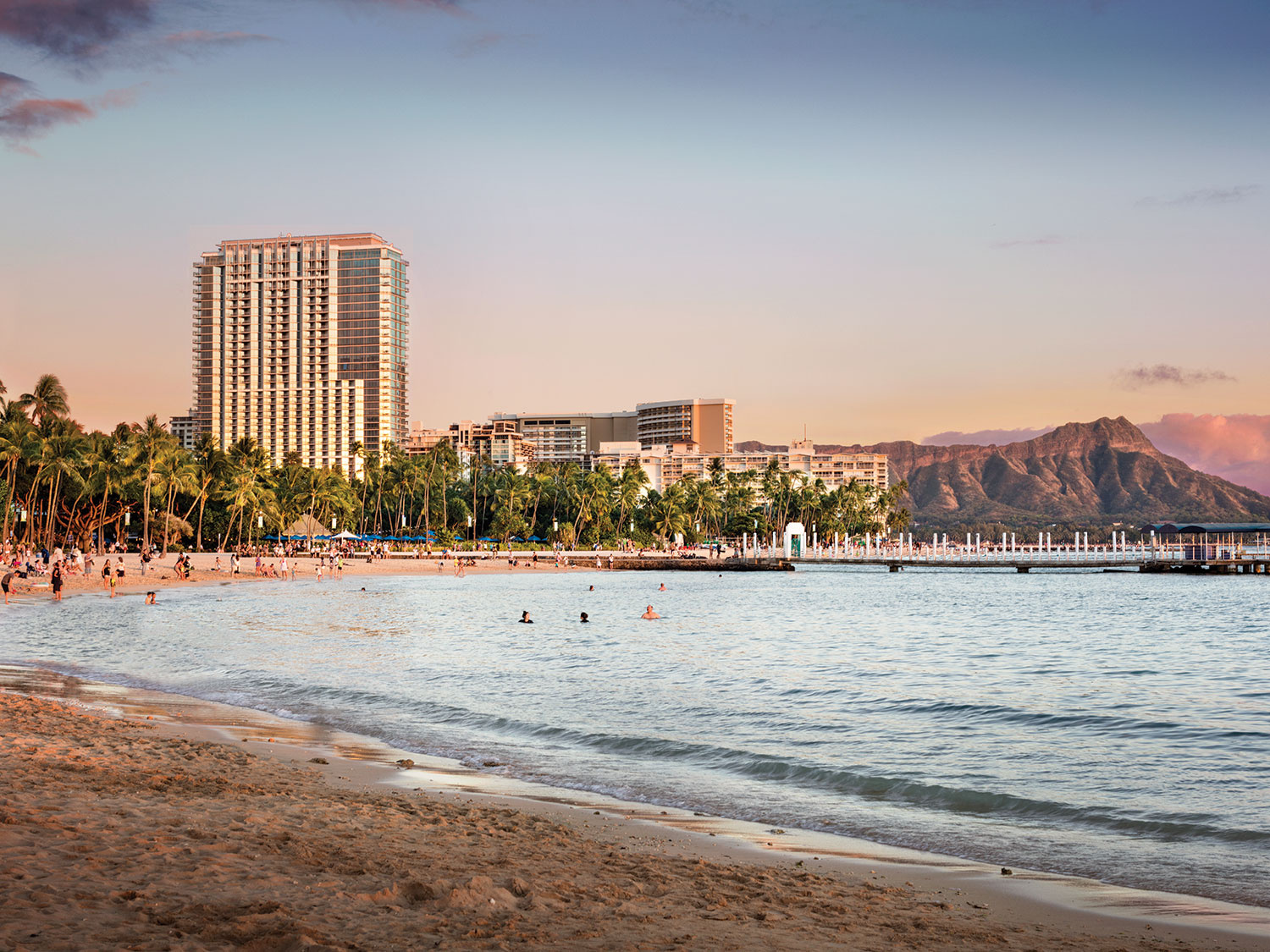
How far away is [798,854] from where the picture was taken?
355 inches

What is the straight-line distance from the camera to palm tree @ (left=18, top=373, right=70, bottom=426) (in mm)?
83125

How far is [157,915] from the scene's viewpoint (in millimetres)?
5691

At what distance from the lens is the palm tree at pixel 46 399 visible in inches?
3273

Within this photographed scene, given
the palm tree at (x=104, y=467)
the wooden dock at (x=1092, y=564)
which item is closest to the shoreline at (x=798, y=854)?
the palm tree at (x=104, y=467)

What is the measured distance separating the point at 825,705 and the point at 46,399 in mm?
84153

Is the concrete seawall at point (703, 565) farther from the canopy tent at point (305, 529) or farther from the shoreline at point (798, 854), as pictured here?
the shoreline at point (798, 854)

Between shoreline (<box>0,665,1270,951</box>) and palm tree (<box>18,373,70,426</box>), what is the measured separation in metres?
80.3

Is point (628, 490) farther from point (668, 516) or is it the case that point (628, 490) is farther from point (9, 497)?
point (9, 497)

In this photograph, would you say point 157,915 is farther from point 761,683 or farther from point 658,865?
point 761,683

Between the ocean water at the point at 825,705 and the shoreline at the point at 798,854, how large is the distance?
53 cm

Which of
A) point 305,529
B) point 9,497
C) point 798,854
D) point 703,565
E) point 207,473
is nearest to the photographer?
A: point 798,854

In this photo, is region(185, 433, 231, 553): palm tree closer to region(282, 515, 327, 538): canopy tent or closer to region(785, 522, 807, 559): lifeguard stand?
region(282, 515, 327, 538): canopy tent

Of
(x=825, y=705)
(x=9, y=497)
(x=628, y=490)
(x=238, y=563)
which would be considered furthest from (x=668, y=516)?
(x=825, y=705)

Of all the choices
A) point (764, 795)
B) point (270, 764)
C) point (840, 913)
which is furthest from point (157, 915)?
point (764, 795)
